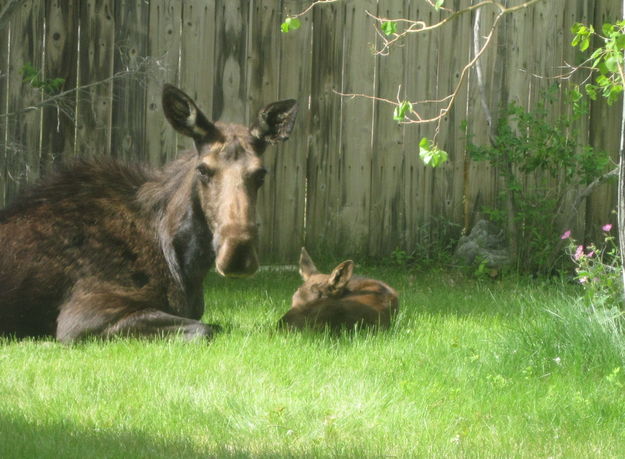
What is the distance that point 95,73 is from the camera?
9.05 metres

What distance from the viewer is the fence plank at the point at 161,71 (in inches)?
368

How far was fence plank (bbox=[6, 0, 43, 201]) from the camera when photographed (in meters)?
8.72

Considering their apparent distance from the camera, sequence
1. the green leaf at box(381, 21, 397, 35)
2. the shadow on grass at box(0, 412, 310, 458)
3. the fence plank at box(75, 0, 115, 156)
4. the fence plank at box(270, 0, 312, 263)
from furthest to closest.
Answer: the fence plank at box(270, 0, 312, 263)
the fence plank at box(75, 0, 115, 156)
the green leaf at box(381, 21, 397, 35)
the shadow on grass at box(0, 412, 310, 458)

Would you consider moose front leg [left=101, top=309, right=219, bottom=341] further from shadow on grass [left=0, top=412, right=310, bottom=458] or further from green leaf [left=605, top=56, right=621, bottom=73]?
green leaf [left=605, top=56, right=621, bottom=73]

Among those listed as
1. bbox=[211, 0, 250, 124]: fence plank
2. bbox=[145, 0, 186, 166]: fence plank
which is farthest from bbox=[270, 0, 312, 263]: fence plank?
bbox=[145, 0, 186, 166]: fence plank

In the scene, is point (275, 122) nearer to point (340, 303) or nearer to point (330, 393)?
point (340, 303)

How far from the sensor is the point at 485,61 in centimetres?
1107

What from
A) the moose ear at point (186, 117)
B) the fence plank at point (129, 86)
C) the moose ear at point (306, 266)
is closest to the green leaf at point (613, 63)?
the moose ear at point (186, 117)

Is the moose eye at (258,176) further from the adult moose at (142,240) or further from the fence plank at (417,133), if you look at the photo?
the fence plank at (417,133)

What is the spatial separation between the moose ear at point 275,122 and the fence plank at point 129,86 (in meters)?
2.91

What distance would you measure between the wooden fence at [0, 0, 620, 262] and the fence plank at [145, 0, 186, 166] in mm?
12

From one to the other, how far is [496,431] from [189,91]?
5997mm

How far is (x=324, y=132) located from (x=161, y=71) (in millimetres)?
1934

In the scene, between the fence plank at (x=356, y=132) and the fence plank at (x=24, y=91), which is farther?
the fence plank at (x=356, y=132)
